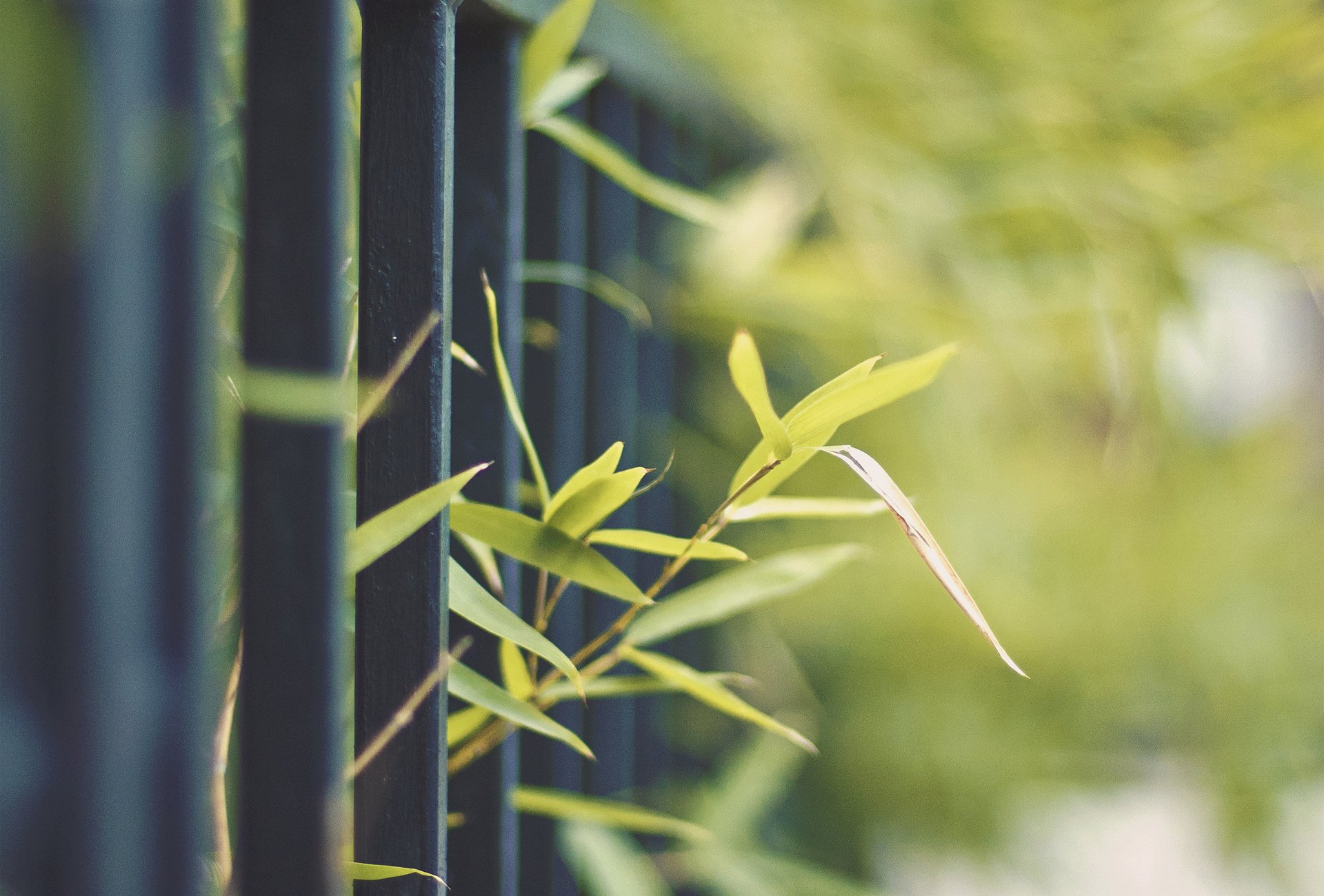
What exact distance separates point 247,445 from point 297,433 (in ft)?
0.06

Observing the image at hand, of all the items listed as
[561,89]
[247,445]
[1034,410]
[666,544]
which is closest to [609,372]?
[561,89]

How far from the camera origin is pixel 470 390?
44 centimetres

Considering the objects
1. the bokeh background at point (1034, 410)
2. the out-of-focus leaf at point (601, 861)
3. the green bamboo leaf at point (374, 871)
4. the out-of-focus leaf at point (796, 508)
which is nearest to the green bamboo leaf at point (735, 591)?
the out-of-focus leaf at point (796, 508)

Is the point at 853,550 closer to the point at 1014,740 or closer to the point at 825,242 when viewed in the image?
the point at 825,242

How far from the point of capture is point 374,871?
328mm

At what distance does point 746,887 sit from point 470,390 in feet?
1.62

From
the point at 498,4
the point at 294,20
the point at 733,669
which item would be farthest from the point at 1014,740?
the point at 294,20

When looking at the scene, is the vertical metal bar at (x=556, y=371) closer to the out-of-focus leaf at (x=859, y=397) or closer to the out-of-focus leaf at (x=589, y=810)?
the out-of-focus leaf at (x=589, y=810)

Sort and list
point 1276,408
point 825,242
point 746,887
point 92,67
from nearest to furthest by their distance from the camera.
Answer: point 92,67 → point 746,887 → point 825,242 → point 1276,408

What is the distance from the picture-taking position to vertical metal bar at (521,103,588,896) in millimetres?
583

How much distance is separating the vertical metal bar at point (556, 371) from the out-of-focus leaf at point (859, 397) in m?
0.27

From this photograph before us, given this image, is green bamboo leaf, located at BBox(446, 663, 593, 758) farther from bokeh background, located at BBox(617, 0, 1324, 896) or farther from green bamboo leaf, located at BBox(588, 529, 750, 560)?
bokeh background, located at BBox(617, 0, 1324, 896)

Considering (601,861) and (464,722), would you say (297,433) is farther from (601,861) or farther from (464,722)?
(601,861)

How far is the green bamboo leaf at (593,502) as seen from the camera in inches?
13.5
